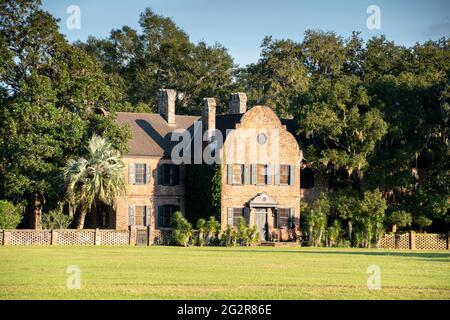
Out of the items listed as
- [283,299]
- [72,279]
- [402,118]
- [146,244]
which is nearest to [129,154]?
[146,244]

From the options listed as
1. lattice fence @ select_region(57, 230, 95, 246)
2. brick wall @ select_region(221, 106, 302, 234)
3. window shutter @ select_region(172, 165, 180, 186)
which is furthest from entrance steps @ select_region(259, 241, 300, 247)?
lattice fence @ select_region(57, 230, 95, 246)

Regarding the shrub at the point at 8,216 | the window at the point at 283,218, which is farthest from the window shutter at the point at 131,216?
the window at the point at 283,218

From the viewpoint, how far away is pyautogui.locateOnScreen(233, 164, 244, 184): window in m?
58.2

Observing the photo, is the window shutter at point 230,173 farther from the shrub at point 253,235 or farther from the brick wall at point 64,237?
the brick wall at point 64,237

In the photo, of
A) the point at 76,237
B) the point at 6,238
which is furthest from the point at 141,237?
the point at 6,238

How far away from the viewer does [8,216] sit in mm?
52219

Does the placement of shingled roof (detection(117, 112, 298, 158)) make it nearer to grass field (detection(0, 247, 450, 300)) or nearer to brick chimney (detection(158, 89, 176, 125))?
brick chimney (detection(158, 89, 176, 125))

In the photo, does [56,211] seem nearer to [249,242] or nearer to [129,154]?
[129,154]

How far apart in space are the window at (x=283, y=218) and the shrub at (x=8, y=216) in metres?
15.2

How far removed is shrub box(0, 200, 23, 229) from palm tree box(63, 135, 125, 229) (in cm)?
301

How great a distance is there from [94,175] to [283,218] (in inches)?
468

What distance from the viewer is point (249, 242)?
55.1 metres
